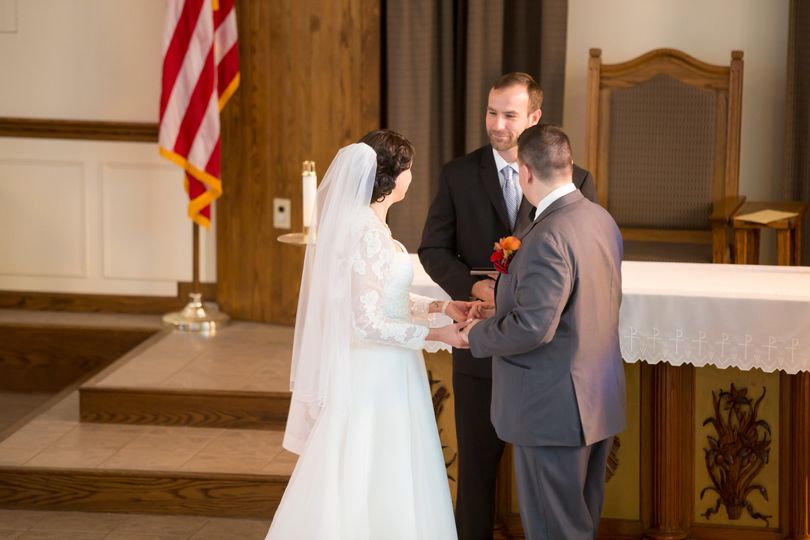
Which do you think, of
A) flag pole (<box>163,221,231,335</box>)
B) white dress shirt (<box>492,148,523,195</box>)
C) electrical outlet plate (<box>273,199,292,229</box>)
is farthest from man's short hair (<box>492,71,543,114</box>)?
flag pole (<box>163,221,231,335</box>)

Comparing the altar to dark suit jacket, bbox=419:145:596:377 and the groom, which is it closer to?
dark suit jacket, bbox=419:145:596:377

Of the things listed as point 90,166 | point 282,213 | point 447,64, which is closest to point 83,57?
point 90,166

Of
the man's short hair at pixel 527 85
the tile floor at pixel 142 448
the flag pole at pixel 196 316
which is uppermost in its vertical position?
the man's short hair at pixel 527 85

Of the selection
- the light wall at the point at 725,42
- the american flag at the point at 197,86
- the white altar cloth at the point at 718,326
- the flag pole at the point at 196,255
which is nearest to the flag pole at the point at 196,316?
the flag pole at the point at 196,255

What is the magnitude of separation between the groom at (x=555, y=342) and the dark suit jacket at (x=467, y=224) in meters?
0.44

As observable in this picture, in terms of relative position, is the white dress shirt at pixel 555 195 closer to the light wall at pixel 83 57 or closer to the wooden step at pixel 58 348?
the wooden step at pixel 58 348

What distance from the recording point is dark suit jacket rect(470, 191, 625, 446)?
11.3 feet

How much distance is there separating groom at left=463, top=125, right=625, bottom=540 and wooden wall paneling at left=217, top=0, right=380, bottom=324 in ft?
10.5

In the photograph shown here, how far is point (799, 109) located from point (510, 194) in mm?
2899

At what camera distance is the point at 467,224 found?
4180mm

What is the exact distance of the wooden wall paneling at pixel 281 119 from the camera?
6.63 m

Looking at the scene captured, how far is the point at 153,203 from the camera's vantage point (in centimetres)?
724

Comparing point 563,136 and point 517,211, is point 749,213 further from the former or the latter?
point 563,136

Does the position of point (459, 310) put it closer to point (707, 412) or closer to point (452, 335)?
point (452, 335)
